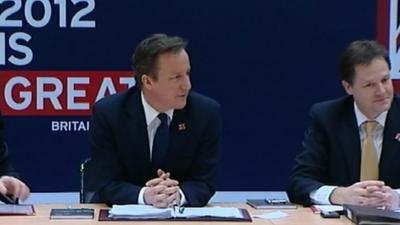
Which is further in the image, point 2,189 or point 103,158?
point 103,158

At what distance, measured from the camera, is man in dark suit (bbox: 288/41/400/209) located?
3814mm

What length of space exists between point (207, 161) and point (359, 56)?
795 mm

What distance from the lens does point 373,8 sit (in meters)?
5.20

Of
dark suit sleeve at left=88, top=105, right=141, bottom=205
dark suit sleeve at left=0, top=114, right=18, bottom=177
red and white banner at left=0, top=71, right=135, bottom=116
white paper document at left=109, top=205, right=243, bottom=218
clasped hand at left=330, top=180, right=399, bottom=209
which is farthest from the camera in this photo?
red and white banner at left=0, top=71, right=135, bottom=116

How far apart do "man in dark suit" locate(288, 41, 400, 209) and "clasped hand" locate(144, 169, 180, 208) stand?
1.81 feet

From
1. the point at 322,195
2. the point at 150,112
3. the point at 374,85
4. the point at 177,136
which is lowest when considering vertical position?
the point at 322,195

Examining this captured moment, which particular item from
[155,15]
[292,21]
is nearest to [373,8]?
[292,21]

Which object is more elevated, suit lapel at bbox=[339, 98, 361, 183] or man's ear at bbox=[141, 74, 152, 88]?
man's ear at bbox=[141, 74, 152, 88]

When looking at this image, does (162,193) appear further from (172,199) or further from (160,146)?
(160,146)

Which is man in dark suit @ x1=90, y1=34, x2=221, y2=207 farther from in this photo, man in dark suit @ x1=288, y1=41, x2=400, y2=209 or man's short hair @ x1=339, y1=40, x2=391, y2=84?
man's short hair @ x1=339, y1=40, x2=391, y2=84

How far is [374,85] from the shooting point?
12.5 feet

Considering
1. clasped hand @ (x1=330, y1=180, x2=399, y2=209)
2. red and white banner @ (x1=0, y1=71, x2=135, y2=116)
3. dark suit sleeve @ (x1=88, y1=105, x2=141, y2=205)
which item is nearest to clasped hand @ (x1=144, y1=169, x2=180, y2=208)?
dark suit sleeve @ (x1=88, y1=105, x2=141, y2=205)

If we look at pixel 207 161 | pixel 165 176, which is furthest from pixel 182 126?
pixel 165 176

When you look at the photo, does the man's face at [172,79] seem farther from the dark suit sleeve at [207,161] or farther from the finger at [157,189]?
the finger at [157,189]
